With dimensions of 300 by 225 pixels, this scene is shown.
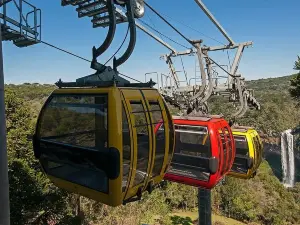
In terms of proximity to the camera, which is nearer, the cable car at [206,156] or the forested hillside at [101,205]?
the cable car at [206,156]

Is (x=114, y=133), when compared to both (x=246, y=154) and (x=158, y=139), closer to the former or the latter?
(x=158, y=139)

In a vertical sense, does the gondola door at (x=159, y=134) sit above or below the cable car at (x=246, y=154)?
above

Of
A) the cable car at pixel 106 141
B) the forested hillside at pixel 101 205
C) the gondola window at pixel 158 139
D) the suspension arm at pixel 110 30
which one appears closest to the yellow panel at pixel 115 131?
the cable car at pixel 106 141

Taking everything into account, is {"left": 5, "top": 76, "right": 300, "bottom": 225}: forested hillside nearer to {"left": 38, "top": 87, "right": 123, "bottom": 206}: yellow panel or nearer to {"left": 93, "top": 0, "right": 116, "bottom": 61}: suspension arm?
{"left": 38, "top": 87, "right": 123, "bottom": 206}: yellow panel

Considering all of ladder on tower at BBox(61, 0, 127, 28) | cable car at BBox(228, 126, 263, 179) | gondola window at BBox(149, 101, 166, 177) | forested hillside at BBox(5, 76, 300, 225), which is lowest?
forested hillside at BBox(5, 76, 300, 225)

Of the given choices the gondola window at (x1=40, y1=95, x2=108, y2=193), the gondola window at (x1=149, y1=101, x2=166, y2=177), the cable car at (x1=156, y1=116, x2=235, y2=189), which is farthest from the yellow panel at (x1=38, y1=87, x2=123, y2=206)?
the cable car at (x1=156, y1=116, x2=235, y2=189)

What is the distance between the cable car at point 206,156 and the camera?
208 inches

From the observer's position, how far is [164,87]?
445 inches

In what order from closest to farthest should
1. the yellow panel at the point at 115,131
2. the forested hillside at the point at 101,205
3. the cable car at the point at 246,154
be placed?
1. the yellow panel at the point at 115,131
2. the cable car at the point at 246,154
3. the forested hillside at the point at 101,205

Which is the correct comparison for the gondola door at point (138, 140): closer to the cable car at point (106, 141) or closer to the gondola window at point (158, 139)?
the cable car at point (106, 141)

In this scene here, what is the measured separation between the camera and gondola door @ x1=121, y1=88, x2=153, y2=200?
113 inches

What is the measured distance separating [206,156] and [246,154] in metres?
2.70

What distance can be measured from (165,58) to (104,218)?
7.74 metres

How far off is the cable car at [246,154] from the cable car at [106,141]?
15.6 feet
